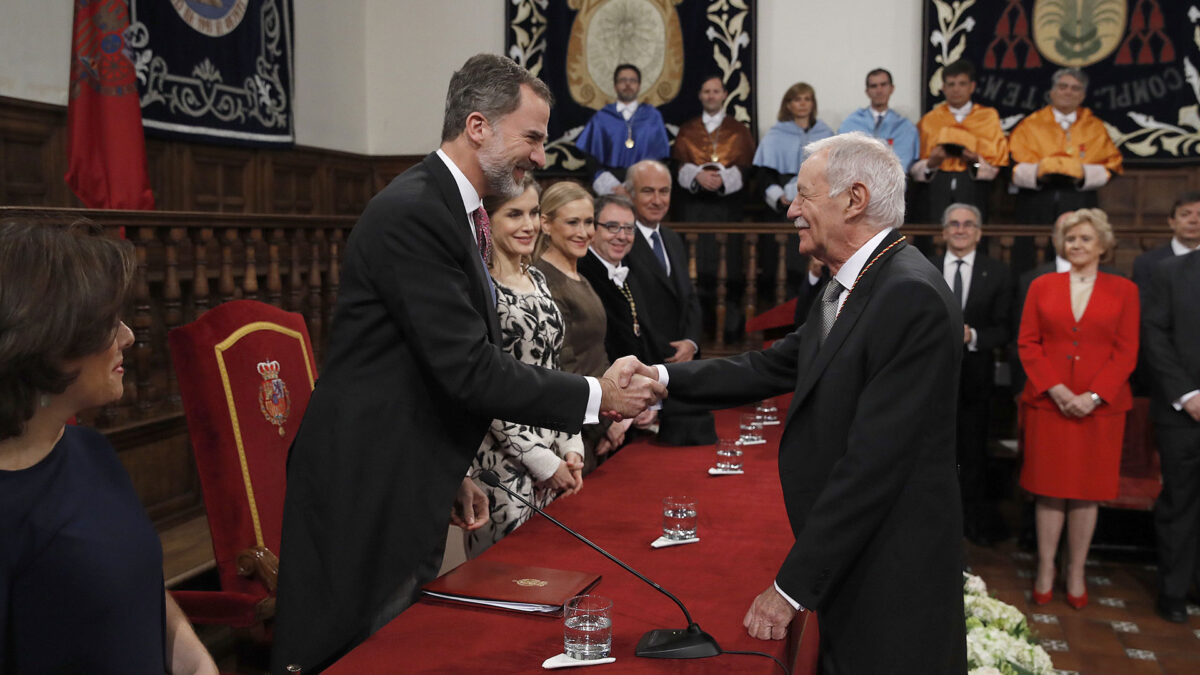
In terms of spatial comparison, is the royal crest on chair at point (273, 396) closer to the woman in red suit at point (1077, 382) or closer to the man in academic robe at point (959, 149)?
the woman in red suit at point (1077, 382)

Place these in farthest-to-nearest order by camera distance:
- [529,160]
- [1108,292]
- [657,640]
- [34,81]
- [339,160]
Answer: [339,160]
[34,81]
[1108,292]
[529,160]
[657,640]

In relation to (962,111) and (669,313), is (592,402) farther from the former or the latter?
(962,111)

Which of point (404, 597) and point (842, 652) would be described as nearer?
point (842, 652)

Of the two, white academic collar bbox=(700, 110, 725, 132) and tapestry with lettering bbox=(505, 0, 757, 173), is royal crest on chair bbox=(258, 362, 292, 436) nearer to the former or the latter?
white academic collar bbox=(700, 110, 725, 132)

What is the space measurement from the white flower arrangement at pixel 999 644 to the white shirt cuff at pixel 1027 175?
4.47 m

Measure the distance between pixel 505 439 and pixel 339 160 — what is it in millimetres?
6439

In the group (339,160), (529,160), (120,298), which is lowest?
(120,298)

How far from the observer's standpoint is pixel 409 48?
886 centimetres

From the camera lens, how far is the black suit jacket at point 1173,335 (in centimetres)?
433

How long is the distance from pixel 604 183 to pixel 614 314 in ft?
11.1

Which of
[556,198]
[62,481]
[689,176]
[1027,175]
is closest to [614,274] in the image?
[556,198]

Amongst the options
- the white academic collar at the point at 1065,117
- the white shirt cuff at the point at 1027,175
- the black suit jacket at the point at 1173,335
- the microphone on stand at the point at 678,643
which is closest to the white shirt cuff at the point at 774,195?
the white shirt cuff at the point at 1027,175

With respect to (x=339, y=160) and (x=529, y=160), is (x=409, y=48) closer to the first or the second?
(x=339, y=160)

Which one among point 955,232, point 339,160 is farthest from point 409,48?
point 955,232
